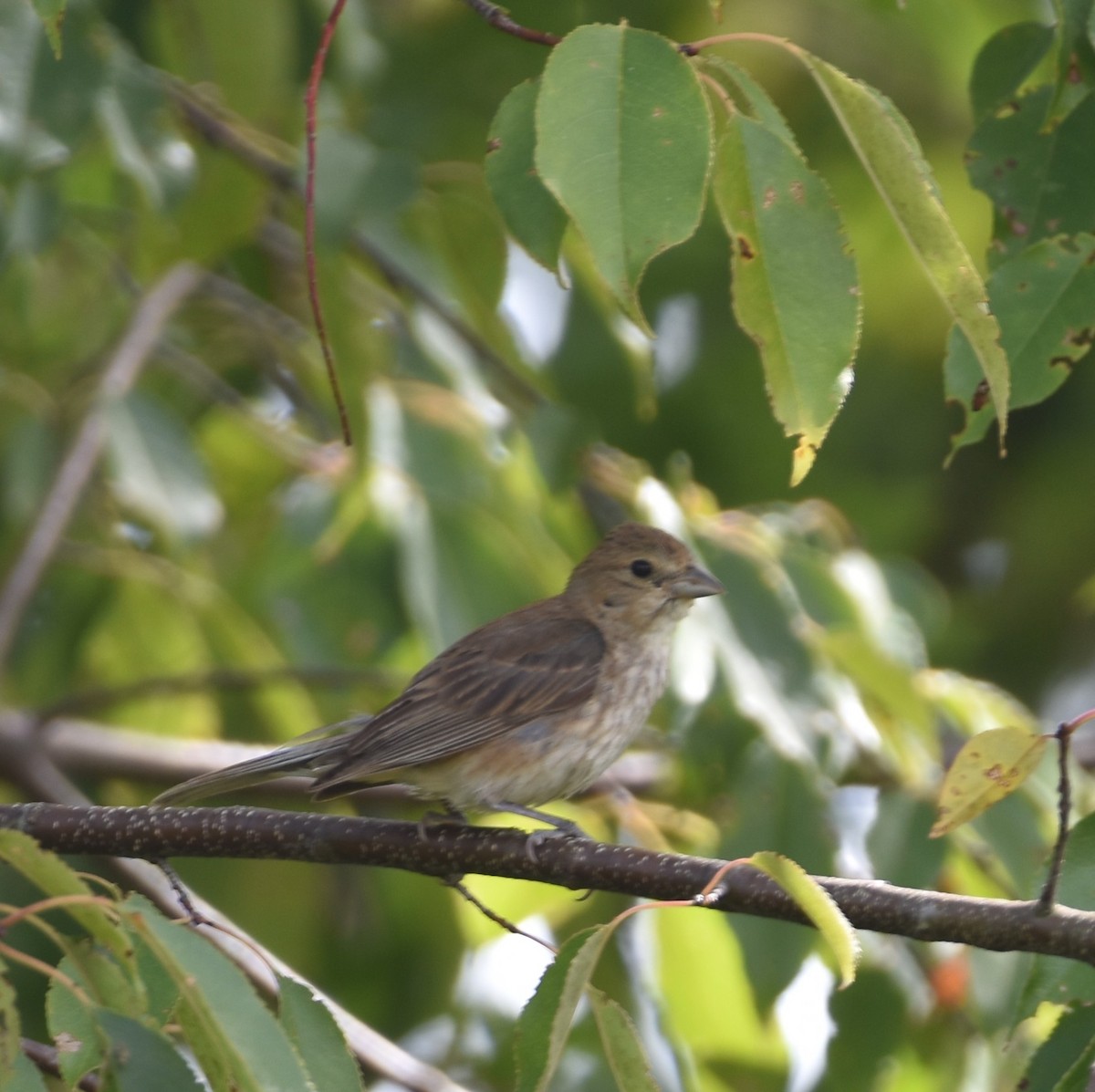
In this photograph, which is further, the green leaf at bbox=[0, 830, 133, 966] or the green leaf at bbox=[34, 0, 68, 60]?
the green leaf at bbox=[34, 0, 68, 60]

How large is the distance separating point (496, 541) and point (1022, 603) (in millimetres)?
4670

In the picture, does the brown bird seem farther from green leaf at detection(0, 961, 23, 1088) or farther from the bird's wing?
green leaf at detection(0, 961, 23, 1088)

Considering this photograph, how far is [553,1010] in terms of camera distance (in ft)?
8.13

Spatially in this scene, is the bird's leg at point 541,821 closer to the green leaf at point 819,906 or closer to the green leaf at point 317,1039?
the green leaf at point 317,1039

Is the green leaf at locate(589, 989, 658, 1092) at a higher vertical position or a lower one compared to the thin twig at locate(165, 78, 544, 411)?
lower

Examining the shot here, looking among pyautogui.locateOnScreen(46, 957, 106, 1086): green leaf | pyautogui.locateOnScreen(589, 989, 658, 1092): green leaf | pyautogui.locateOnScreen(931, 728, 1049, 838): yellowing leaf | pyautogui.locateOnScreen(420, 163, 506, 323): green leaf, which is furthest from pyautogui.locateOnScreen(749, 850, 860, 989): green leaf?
pyautogui.locateOnScreen(420, 163, 506, 323): green leaf

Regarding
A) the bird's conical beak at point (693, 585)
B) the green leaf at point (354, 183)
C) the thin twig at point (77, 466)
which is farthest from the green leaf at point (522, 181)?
the thin twig at point (77, 466)

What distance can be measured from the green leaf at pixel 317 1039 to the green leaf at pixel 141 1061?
0.38 metres

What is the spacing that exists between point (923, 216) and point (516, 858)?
1.35 metres

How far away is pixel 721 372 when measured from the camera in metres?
7.62

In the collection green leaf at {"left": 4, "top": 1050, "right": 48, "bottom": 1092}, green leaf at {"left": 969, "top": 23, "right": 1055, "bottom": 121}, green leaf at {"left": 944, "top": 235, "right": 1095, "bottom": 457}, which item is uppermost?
green leaf at {"left": 969, "top": 23, "right": 1055, "bottom": 121}

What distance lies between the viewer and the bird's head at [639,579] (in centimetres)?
488

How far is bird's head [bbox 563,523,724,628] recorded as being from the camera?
4875mm

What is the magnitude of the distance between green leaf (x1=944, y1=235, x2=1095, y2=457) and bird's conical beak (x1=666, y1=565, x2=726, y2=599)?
1.81m
